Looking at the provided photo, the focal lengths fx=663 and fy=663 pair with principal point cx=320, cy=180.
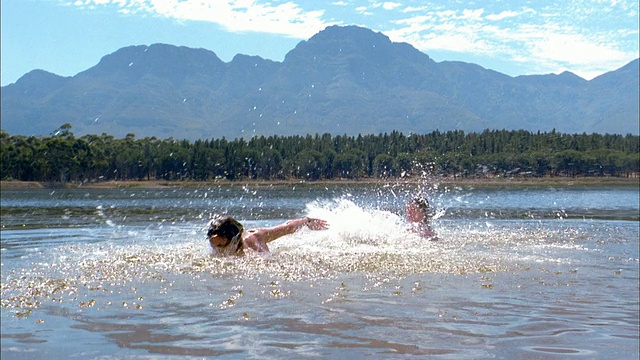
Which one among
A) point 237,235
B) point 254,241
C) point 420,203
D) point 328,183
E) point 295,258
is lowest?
point 328,183

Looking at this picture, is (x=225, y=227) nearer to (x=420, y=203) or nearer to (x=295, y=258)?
(x=295, y=258)

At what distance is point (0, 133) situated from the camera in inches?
5763

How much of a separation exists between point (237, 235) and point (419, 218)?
7384mm

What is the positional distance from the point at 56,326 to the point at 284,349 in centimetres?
392

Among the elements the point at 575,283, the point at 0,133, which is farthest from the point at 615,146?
the point at 575,283

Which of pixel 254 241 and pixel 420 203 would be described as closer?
pixel 254 241

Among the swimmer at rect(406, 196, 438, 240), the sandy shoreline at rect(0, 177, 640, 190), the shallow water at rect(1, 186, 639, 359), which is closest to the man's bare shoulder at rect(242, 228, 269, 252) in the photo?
the shallow water at rect(1, 186, 639, 359)

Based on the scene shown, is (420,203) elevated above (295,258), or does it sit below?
above

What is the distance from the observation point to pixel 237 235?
17.5 m

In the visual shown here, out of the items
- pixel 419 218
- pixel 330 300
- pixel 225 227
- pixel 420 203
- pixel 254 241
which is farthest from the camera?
pixel 420 203

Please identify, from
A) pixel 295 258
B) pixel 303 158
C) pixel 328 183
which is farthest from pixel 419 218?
pixel 303 158

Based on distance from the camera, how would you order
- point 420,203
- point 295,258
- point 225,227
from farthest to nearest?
point 420,203
point 295,258
point 225,227

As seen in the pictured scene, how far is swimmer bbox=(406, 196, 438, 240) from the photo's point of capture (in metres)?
22.2

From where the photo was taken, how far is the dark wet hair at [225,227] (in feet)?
55.3
